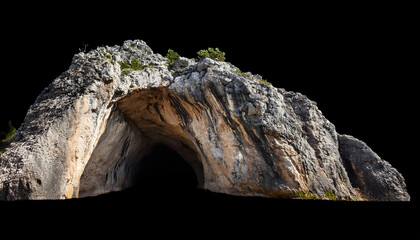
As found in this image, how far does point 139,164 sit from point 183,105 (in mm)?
9634

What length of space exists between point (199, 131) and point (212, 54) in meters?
5.28

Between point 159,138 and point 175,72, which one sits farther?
point 159,138

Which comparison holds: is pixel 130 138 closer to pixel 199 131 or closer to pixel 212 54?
pixel 199 131

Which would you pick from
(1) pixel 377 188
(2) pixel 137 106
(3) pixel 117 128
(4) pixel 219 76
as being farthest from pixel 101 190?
(1) pixel 377 188

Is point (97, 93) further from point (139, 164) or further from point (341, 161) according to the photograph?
point (341, 161)

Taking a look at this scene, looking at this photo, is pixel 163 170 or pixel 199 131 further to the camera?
pixel 163 170

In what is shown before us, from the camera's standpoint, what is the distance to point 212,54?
1539 centimetres

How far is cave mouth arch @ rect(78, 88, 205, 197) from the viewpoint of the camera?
44.4 ft

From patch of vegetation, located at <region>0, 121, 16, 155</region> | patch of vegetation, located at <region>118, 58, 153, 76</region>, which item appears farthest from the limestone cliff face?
patch of vegetation, located at <region>0, 121, 16, 155</region>

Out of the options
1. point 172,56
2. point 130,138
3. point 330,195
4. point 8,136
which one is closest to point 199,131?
point 130,138

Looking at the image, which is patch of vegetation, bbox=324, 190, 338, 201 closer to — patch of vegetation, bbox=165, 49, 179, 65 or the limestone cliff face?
the limestone cliff face

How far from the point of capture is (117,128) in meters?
13.9

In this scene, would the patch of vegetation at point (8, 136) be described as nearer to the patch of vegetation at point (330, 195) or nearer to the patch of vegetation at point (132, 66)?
the patch of vegetation at point (132, 66)

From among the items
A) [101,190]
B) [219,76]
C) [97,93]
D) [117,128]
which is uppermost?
[219,76]
